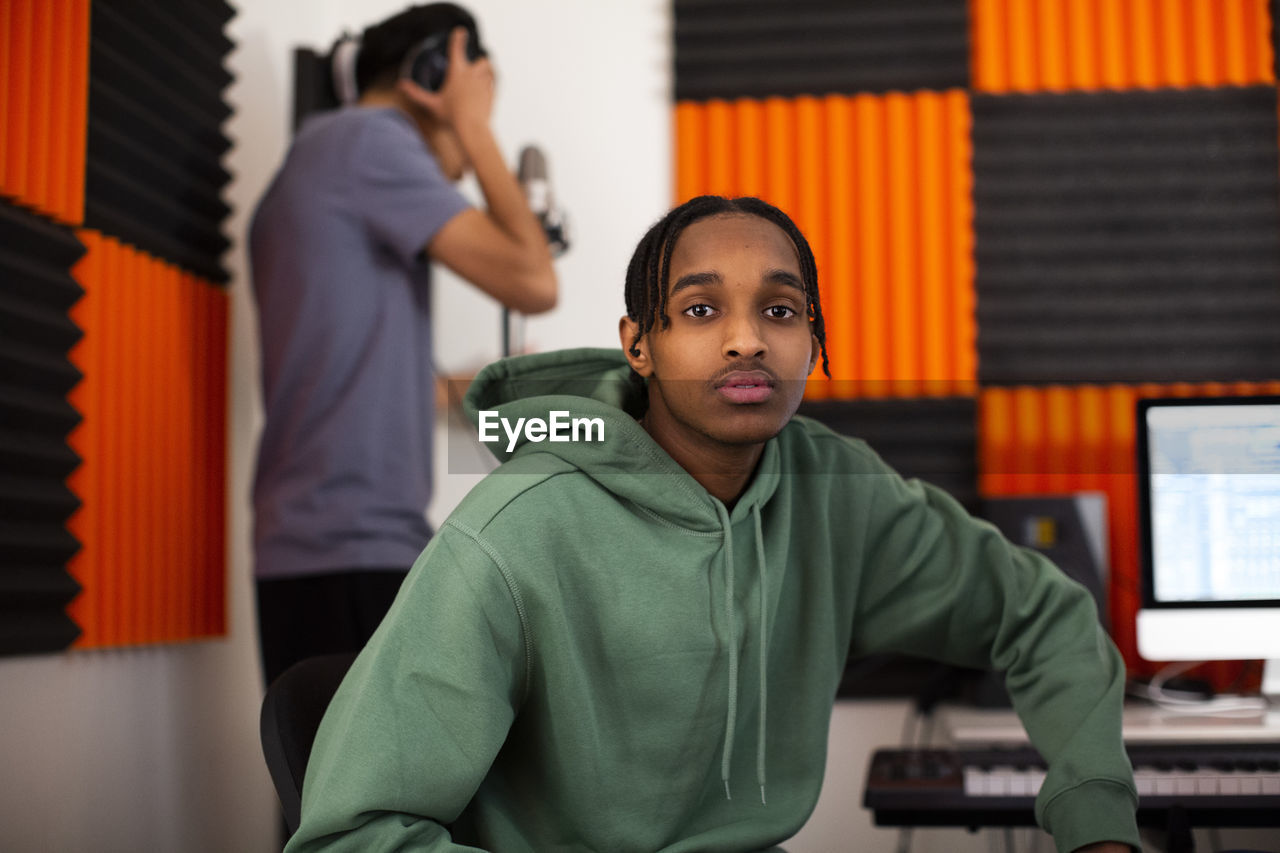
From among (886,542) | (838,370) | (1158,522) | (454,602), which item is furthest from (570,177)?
(454,602)

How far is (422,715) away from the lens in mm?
906

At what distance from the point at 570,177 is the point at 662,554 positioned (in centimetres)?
182

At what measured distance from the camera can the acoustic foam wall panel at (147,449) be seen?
72.1 inches

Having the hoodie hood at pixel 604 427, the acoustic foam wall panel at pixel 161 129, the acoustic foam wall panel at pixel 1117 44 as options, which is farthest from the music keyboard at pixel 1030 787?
the acoustic foam wall panel at pixel 1117 44

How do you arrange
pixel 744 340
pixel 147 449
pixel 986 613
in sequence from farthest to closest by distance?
1. pixel 147 449
2. pixel 986 613
3. pixel 744 340

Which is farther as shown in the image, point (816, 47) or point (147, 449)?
point (816, 47)

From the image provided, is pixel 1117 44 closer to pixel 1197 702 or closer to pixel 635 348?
pixel 1197 702

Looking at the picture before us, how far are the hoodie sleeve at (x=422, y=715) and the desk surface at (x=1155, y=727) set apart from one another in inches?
41.9

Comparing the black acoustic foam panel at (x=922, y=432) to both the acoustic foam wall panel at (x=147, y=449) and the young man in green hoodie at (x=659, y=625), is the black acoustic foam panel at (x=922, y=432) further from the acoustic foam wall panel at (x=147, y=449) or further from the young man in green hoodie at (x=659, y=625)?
the young man in green hoodie at (x=659, y=625)

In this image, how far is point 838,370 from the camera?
269 cm

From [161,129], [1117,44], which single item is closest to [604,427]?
[161,129]

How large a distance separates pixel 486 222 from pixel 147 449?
0.71 metres

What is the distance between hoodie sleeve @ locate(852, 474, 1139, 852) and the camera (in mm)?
1189

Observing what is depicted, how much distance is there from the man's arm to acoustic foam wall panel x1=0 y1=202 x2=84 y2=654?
1.89ft
